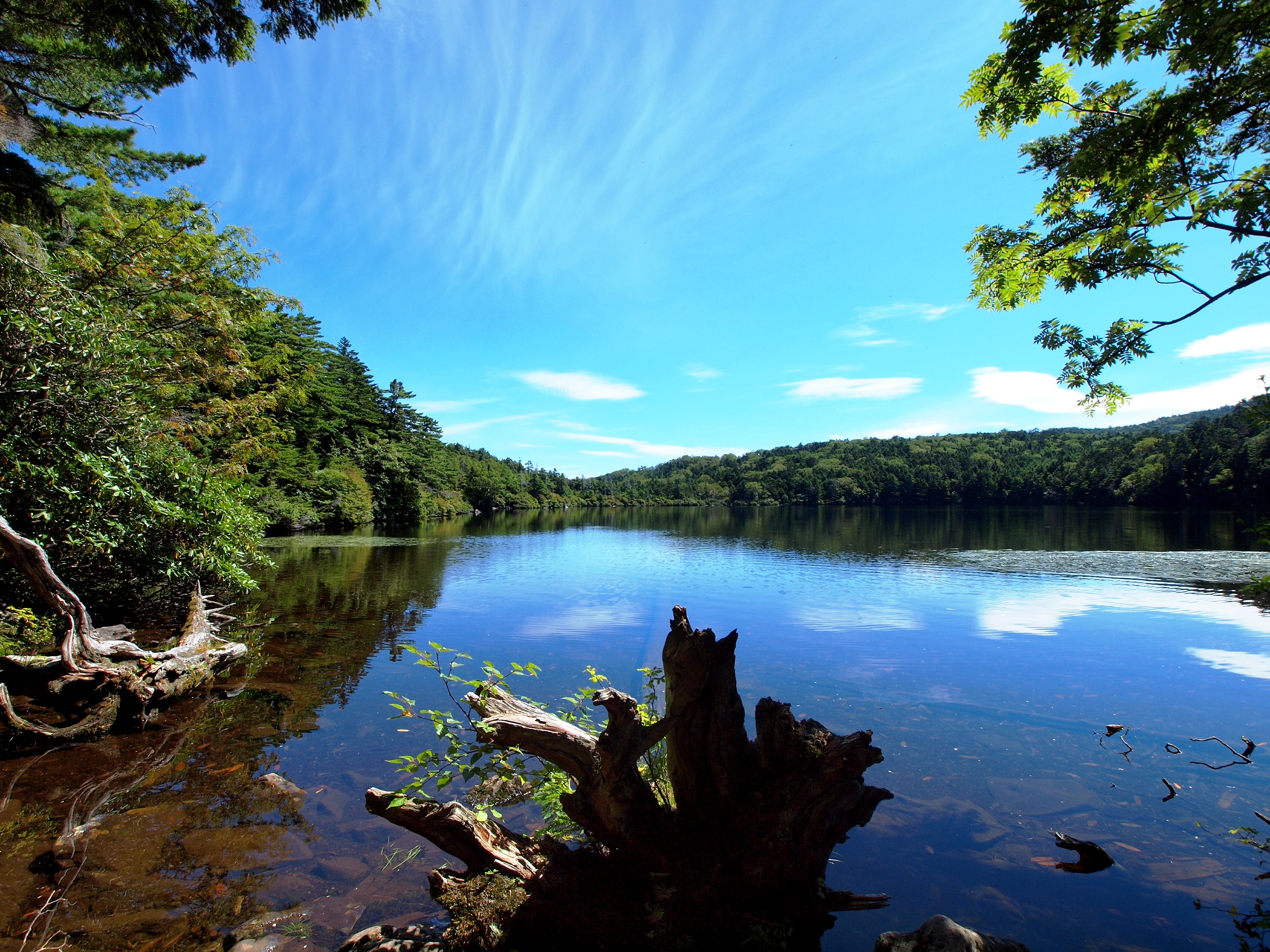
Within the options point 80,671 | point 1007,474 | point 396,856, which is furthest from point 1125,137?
point 1007,474

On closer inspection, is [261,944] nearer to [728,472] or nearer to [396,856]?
[396,856]

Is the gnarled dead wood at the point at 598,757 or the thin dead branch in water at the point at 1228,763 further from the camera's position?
the thin dead branch in water at the point at 1228,763

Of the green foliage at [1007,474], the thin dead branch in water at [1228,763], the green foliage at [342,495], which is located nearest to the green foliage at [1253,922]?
the thin dead branch in water at [1228,763]

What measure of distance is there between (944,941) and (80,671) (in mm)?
9168

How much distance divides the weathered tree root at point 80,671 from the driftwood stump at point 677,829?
5.73 meters

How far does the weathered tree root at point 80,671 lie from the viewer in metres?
6.40

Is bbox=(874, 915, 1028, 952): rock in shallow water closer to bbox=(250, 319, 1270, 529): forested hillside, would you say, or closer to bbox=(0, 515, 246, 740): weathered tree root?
bbox=(250, 319, 1270, 529): forested hillside

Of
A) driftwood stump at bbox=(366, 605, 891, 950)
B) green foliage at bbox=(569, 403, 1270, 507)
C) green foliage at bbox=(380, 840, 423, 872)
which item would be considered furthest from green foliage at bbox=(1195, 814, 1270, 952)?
green foliage at bbox=(569, 403, 1270, 507)

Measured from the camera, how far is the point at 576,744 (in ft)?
12.2

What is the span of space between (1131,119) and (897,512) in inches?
4086

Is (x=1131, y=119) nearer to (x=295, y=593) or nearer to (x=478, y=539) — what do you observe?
(x=295, y=593)

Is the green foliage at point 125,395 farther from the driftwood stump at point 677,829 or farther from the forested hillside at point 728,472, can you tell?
the driftwood stump at point 677,829

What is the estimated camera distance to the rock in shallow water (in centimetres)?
339

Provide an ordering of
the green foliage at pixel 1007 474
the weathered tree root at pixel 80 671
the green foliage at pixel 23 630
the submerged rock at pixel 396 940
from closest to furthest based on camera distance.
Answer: the submerged rock at pixel 396 940
the weathered tree root at pixel 80 671
the green foliage at pixel 23 630
the green foliage at pixel 1007 474
